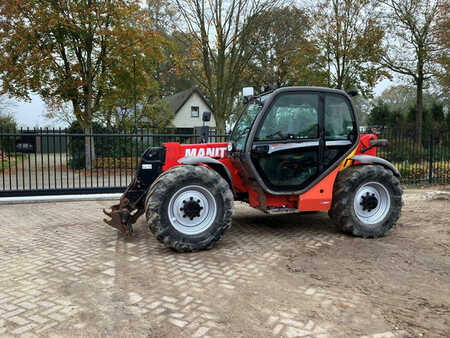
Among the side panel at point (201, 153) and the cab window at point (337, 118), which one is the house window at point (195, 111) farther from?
the cab window at point (337, 118)

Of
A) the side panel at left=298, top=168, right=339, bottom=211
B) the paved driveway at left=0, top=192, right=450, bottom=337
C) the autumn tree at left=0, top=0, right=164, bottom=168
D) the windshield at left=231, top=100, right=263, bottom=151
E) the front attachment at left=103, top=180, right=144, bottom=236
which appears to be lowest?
the paved driveway at left=0, top=192, right=450, bottom=337

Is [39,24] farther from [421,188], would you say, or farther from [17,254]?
[421,188]

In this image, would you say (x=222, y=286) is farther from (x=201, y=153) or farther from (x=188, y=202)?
(x=201, y=153)

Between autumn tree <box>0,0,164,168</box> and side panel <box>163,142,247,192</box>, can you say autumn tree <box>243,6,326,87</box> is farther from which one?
side panel <box>163,142,247,192</box>

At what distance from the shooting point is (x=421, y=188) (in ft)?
36.5

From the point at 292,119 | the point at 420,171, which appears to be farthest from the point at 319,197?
the point at 420,171

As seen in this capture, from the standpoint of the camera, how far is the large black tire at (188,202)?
4516mm

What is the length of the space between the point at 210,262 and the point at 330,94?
3059mm

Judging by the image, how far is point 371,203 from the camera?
17.7 feet

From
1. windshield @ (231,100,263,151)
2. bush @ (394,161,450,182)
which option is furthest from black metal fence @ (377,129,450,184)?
windshield @ (231,100,263,151)

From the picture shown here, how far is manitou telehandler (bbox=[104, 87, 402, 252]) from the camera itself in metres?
5.12

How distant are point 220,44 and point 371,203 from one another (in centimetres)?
1208

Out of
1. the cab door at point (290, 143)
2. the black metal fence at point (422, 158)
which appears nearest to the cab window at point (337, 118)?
the cab door at point (290, 143)

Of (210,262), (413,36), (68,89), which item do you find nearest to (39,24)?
(68,89)
